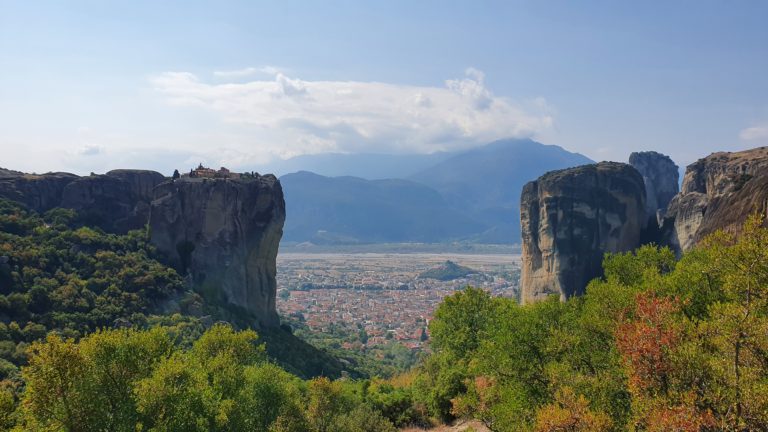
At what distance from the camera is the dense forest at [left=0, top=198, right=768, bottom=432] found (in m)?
14.7

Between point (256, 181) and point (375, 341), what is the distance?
46.7m

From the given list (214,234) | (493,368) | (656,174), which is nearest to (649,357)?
(493,368)

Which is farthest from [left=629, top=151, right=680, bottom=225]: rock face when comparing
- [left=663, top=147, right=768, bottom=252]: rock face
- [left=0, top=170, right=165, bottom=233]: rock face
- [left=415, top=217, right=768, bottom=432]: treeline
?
[left=0, top=170, right=165, bottom=233]: rock face

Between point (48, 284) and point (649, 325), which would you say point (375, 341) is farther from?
point (649, 325)

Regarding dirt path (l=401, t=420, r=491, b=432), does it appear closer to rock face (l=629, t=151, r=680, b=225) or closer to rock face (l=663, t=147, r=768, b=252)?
rock face (l=663, t=147, r=768, b=252)

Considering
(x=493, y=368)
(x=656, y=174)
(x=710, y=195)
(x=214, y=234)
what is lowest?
(x=493, y=368)

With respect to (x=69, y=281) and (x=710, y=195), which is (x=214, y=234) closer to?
(x=69, y=281)

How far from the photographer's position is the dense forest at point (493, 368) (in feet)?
48.2

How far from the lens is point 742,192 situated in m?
48.0

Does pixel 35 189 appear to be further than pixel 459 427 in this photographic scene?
Yes

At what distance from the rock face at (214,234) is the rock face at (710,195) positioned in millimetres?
55337

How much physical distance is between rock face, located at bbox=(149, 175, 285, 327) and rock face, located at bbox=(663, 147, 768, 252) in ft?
182

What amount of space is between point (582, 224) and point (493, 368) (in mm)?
→ 64786

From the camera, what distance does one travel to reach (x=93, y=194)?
73.6 meters
